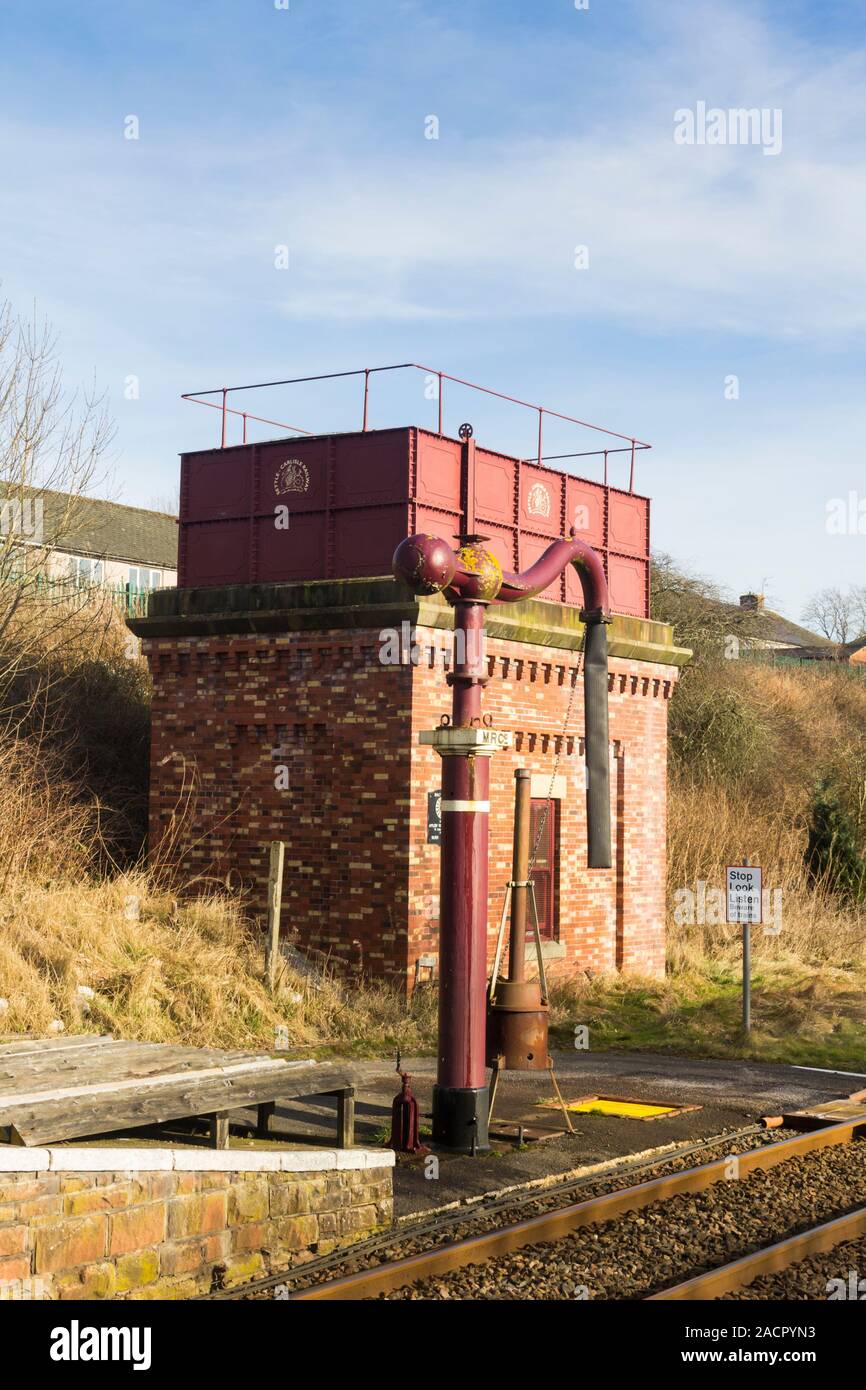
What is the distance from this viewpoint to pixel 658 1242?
7.85m

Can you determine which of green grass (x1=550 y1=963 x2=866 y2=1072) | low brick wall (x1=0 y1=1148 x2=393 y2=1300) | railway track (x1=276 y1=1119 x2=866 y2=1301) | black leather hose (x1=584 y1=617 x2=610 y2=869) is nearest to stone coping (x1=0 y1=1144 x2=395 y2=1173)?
low brick wall (x1=0 y1=1148 x2=393 y2=1300)

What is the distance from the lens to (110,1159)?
6332 millimetres

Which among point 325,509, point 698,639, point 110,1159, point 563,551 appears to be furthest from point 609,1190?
point 698,639

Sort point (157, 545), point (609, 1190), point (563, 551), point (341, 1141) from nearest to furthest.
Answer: point (341, 1141) < point (609, 1190) < point (563, 551) < point (157, 545)

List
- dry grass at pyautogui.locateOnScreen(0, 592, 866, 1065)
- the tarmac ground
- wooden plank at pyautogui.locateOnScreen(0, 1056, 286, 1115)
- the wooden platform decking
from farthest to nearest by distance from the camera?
dry grass at pyautogui.locateOnScreen(0, 592, 866, 1065)
the tarmac ground
wooden plank at pyautogui.locateOnScreen(0, 1056, 286, 1115)
the wooden platform decking

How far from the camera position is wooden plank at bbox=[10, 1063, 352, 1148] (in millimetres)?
6117

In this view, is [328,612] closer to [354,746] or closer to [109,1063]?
[354,746]

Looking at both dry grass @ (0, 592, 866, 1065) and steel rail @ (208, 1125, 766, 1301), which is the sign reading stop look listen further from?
steel rail @ (208, 1125, 766, 1301)

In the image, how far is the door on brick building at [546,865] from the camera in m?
17.6

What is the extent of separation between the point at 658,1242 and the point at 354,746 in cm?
860

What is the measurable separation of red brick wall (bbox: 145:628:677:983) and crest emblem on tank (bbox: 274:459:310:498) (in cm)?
171

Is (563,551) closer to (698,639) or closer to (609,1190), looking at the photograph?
(609,1190)

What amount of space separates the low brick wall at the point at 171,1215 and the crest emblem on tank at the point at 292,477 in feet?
32.3

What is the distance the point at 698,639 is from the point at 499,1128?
25.0 metres
